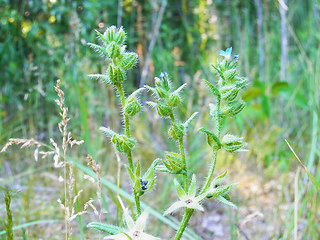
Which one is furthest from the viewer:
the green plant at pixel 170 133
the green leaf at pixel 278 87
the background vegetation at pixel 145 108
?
the green leaf at pixel 278 87

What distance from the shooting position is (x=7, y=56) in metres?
3.01

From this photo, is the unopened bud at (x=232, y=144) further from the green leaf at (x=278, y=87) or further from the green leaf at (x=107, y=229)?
the green leaf at (x=278, y=87)

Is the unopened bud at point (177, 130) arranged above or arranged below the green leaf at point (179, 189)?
above

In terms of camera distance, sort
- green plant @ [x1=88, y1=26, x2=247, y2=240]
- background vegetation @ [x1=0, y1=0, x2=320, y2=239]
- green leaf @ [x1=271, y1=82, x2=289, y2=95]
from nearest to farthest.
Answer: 1. green plant @ [x1=88, y1=26, x2=247, y2=240]
2. background vegetation @ [x1=0, y1=0, x2=320, y2=239]
3. green leaf @ [x1=271, y1=82, x2=289, y2=95]

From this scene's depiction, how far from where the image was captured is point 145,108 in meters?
3.27

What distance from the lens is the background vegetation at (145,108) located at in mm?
2131

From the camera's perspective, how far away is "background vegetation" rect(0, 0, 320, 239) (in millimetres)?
2131

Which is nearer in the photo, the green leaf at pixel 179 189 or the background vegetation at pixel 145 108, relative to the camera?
the green leaf at pixel 179 189

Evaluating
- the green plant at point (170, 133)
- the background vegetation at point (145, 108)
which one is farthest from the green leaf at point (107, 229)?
the background vegetation at point (145, 108)

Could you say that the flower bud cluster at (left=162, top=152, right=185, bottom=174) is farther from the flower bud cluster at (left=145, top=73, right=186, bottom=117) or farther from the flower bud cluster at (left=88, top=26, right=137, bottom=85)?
the flower bud cluster at (left=88, top=26, right=137, bottom=85)

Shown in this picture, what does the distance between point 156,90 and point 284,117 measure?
256 cm

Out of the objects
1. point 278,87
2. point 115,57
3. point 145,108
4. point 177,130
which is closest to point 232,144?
point 177,130

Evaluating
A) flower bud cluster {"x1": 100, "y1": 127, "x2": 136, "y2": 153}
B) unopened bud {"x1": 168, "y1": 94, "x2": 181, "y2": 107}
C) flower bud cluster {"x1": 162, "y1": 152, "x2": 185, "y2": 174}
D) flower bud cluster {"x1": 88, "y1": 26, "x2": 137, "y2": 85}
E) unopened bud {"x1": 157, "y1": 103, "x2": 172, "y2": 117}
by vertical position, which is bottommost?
flower bud cluster {"x1": 162, "y1": 152, "x2": 185, "y2": 174}

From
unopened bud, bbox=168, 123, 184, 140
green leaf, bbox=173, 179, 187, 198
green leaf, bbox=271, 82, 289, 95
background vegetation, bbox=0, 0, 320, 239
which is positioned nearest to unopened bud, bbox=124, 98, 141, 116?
unopened bud, bbox=168, 123, 184, 140
